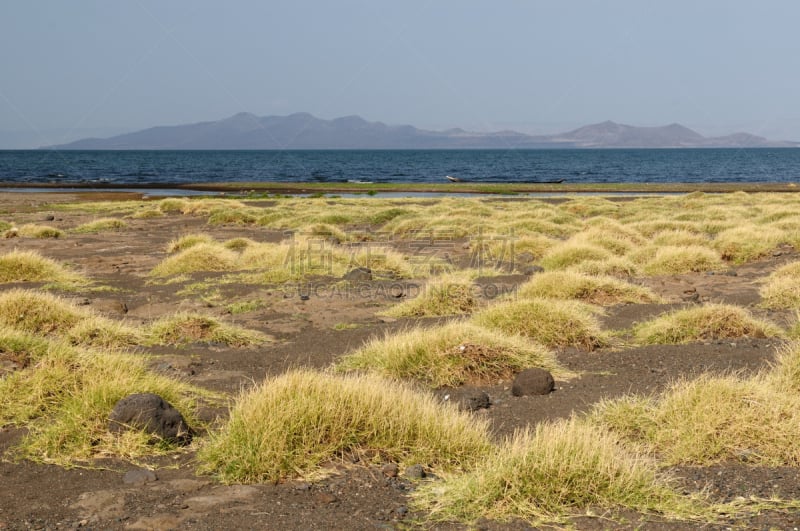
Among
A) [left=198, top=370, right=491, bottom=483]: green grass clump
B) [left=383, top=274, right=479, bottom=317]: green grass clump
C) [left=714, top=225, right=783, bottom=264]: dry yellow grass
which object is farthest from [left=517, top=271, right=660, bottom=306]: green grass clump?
[left=198, top=370, right=491, bottom=483]: green grass clump

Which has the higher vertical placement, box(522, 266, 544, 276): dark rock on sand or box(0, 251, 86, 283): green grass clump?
box(0, 251, 86, 283): green grass clump

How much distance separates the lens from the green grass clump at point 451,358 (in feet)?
30.2

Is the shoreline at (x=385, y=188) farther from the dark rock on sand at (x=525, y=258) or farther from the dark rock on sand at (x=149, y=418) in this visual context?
the dark rock on sand at (x=149, y=418)

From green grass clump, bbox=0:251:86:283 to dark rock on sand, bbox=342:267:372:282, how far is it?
610 centimetres

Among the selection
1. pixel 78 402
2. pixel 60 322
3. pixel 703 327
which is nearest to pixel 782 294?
pixel 703 327

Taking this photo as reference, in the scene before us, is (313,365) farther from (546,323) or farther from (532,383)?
(546,323)

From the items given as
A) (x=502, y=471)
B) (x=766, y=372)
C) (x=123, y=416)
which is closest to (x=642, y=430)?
(x=502, y=471)

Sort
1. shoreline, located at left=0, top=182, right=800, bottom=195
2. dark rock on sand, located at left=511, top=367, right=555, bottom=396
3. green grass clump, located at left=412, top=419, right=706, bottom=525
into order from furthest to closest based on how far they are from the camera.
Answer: shoreline, located at left=0, top=182, right=800, bottom=195 < dark rock on sand, located at left=511, top=367, right=555, bottom=396 < green grass clump, located at left=412, top=419, right=706, bottom=525

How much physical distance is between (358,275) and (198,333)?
229 inches

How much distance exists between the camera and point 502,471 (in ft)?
17.5

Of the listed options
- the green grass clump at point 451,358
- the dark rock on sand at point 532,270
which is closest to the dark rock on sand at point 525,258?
the dark rock on sand at point 532,270

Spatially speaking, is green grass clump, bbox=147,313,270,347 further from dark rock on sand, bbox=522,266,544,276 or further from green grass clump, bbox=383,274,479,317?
dark rock on sand, bbox=522,266,544,276

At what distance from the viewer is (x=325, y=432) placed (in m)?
6.25

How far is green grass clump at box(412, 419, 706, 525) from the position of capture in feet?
16.9
